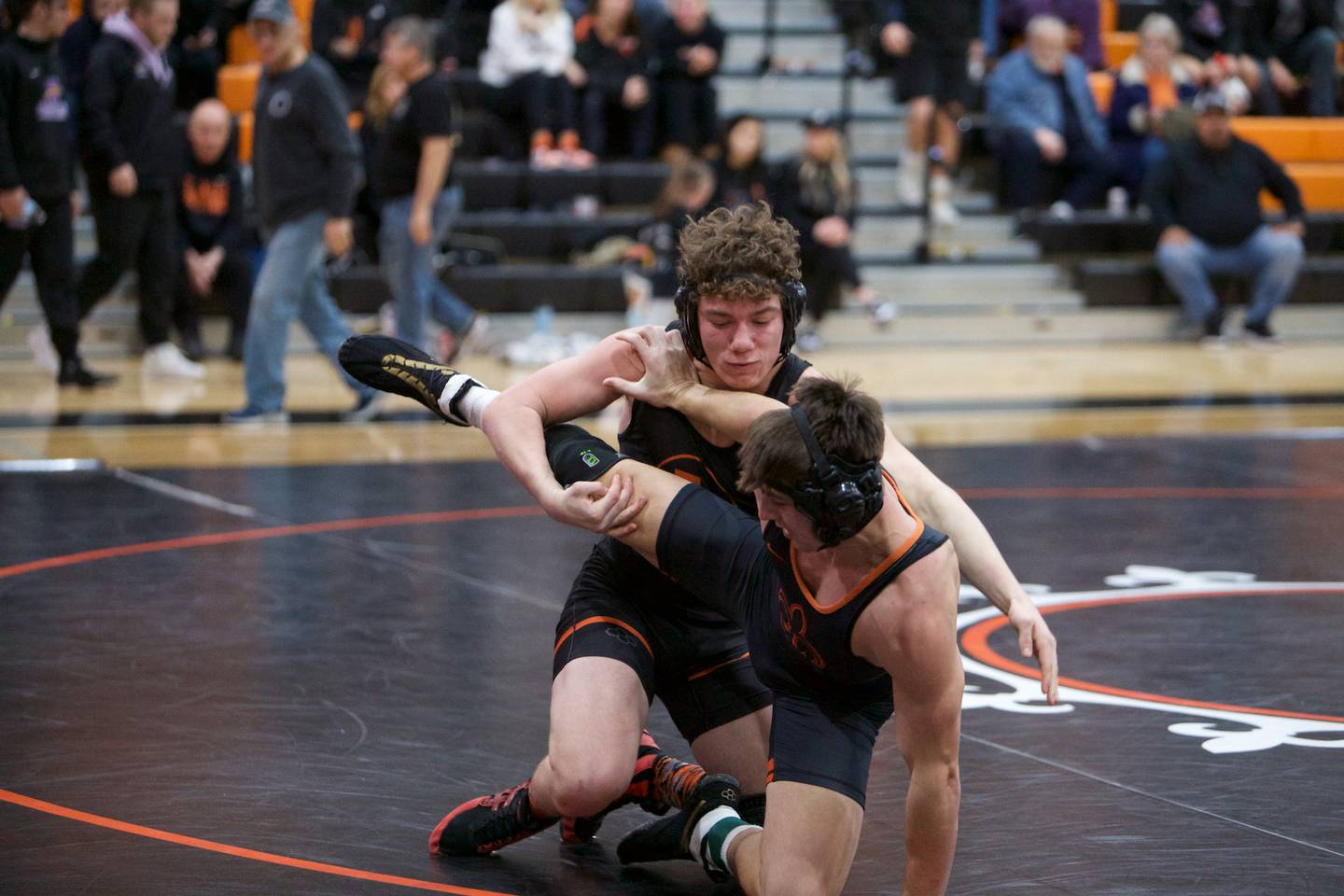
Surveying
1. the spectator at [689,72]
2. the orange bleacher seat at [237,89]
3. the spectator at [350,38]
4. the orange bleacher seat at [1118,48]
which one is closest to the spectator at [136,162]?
the spectator at [350,38]

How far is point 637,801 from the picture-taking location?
3301 millimetres

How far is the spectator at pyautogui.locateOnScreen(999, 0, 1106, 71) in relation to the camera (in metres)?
12.1

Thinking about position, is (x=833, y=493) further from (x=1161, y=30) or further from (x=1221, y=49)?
(x=1221, y=49)

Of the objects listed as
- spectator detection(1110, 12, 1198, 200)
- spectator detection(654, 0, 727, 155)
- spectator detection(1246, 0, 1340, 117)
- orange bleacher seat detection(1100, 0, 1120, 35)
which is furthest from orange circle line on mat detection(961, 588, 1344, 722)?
orange bleacher seat detection(1100, 0, 1120, 35)

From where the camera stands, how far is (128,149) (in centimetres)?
869

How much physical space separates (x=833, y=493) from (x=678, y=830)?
0.79 metres

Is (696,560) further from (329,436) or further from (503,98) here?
(503,98)

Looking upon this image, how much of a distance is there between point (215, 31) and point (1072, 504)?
602 centimetres

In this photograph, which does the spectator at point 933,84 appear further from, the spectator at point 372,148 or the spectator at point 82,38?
the spectator at point 82,38

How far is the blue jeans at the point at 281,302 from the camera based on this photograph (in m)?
7.36

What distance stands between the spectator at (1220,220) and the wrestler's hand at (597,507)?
8118mm

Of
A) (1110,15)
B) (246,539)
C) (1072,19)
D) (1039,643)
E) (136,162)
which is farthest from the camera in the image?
(1110,15)

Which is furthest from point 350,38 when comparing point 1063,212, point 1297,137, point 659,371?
point 659,371

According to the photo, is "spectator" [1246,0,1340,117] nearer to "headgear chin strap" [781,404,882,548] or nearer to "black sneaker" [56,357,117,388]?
"black sneaker" [56,357,117,388]
